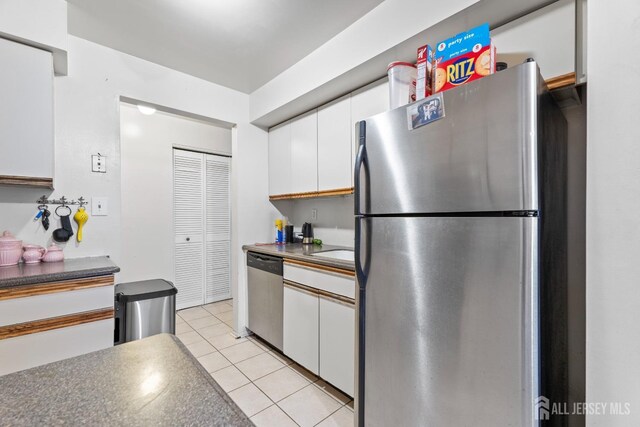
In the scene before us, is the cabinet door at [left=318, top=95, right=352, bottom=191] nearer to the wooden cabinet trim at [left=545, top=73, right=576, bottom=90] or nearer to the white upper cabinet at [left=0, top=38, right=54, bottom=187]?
the wooden cabinet trim at [left=545, top=73, right=576, bottom=90]

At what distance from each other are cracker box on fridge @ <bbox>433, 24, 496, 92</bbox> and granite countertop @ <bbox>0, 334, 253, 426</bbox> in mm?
1297

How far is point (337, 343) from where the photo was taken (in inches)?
72.3

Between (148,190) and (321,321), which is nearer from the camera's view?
(321,321)

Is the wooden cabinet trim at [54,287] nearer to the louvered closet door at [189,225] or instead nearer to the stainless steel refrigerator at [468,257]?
the stainless steel refrigerator at [468,257]

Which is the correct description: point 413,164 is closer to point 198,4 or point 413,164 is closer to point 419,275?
point 419,275

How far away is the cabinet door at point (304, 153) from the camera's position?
253 centimetres

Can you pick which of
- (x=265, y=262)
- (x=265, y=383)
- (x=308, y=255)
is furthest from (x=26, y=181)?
(x=265, y=383)

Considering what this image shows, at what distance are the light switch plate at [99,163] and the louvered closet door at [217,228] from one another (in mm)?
1736

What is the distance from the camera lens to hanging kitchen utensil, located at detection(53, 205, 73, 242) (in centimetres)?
191

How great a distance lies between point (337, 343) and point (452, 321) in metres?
1.04

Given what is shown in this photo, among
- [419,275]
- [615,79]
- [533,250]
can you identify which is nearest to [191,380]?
[419,275]

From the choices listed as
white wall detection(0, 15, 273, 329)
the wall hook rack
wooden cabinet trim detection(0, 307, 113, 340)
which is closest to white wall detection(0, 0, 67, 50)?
white wall detection(0, 15, 273, 329)

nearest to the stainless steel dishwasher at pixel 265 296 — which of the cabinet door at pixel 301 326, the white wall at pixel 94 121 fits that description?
the cabinet door at pixel 301 326

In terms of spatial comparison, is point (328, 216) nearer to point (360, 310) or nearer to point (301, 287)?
point (301, 287)
